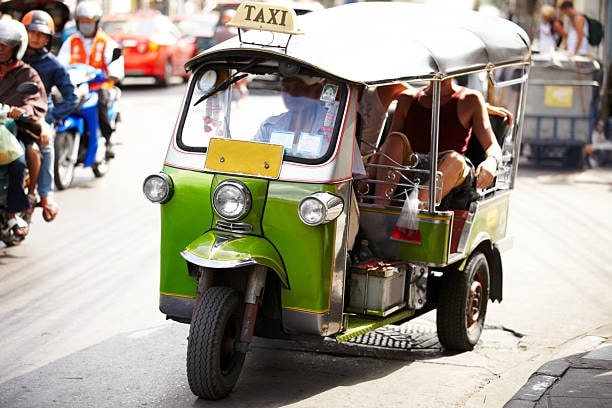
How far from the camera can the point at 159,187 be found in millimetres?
6453

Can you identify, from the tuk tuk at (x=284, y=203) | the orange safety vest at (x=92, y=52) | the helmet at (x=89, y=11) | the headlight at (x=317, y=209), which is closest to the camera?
the headlight at (x=317, y=209)

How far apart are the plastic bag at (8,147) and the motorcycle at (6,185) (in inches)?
1.7

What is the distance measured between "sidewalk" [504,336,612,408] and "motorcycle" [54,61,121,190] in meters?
7.46

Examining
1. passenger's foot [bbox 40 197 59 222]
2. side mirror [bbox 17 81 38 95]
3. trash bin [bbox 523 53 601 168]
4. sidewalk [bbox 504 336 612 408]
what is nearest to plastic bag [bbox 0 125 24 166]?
side mirror [bbox 17 81 38 95]

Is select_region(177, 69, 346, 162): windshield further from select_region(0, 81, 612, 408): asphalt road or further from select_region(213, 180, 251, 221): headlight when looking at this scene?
select_region(0, 81, 612, 408): asphalt road

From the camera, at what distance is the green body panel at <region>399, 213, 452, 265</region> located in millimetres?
6852

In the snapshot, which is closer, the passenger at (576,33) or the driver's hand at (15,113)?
the driver's hand at (15,113)

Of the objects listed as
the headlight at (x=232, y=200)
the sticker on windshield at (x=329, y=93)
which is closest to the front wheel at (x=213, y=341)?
the headlight at (x=232, y=200)

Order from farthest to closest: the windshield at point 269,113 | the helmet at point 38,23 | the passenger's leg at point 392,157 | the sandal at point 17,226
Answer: the helmet at point 38,23
the sandal at point 17,226
the passenger's leg at point 392,157
the windshield at point 269,113

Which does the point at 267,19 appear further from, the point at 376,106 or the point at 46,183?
the point at 46,183

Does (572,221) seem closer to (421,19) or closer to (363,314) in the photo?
(421,19)

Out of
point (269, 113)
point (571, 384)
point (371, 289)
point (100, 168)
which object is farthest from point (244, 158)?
point (100, 168)

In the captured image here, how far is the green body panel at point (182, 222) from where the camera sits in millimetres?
6402

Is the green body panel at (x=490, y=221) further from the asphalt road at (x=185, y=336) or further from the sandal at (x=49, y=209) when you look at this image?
the sandal at (x=49, y=209)
